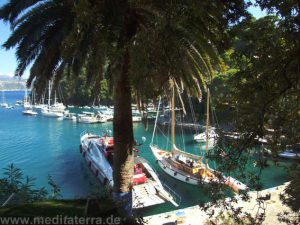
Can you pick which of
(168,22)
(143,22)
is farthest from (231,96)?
(143,22)

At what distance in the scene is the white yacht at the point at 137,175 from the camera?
19.2m

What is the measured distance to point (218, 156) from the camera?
16.6 feet

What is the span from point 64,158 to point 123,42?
1110 inches

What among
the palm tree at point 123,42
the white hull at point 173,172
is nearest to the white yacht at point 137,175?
the white hull at point 173,172

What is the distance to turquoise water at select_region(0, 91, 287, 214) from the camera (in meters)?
22.1

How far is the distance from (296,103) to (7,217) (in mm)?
4291

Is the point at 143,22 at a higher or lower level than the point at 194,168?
higher

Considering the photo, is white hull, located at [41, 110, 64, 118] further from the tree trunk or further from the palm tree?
the tree trunk

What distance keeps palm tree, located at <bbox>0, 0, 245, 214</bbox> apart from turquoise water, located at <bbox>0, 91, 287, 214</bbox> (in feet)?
14.9

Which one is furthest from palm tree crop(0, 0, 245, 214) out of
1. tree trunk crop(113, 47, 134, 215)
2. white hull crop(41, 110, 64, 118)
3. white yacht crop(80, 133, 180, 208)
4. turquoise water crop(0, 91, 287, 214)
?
white hull crop(41, 110, 64, 118)

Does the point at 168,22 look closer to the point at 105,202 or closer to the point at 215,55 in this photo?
the point at 105,202

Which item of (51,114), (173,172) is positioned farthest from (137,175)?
(51,114)

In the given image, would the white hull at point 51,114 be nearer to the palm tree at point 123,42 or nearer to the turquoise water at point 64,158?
the turquoise water at point 64,158

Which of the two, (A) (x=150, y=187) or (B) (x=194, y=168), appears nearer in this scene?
(A) (x=150, y=187)
